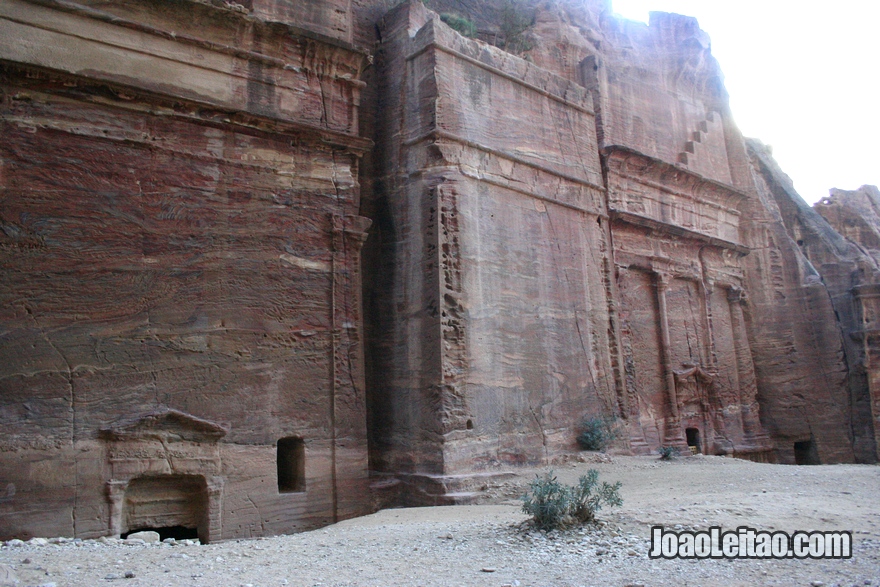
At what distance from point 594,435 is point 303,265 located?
17.5 feet

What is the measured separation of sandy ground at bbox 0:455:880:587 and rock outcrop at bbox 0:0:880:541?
1186mm

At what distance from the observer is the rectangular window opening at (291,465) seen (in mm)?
8508

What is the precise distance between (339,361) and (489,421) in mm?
2255

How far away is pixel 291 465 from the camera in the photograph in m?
8.67

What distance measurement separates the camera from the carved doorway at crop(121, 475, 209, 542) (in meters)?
7.38

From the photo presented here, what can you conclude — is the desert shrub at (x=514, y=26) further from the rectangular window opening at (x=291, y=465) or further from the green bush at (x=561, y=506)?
the green bush at (x=561, y=506)

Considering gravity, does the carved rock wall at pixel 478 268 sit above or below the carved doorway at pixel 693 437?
above

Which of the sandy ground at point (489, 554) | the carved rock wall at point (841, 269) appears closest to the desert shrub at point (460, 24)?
the sandy ground at point (489, 554)

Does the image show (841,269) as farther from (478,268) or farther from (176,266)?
(176,266)

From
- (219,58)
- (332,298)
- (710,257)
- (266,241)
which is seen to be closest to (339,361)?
(332,298)

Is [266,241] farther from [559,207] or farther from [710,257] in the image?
[710,257]

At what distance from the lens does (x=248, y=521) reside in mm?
7918

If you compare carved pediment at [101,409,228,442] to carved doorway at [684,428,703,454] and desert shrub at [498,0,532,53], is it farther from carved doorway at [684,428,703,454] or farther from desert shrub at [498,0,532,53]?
carved doorway at [684,428,703,454]

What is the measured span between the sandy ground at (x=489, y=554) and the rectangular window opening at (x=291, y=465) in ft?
2.81
